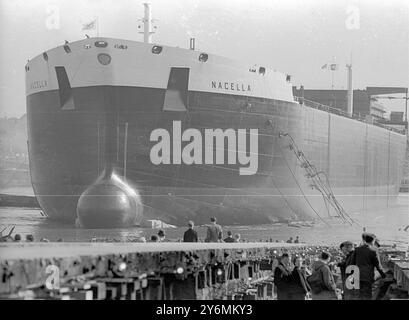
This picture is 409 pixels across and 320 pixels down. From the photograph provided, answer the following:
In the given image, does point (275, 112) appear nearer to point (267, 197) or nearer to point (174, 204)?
point (267, 197)

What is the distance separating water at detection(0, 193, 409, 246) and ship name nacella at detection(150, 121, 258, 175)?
58.4 inches

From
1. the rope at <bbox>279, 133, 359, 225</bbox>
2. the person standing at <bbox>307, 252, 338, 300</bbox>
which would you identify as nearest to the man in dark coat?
the person standing at <bbox>307, 252, 338, 300</bbox>

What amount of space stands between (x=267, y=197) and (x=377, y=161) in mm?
9843

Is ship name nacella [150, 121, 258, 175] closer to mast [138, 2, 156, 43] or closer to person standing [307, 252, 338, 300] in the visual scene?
mast [138, 2, 156, 43]

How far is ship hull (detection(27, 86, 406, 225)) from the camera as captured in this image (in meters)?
16.8

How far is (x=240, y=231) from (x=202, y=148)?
205 cm

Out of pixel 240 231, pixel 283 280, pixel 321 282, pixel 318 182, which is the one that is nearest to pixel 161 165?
pixel 240 231

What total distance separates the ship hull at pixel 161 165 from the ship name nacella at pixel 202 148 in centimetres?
16

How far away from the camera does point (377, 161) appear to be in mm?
26984

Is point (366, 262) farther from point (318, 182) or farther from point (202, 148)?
point (318, 182)

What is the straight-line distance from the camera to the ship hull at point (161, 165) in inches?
663

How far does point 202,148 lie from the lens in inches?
679
